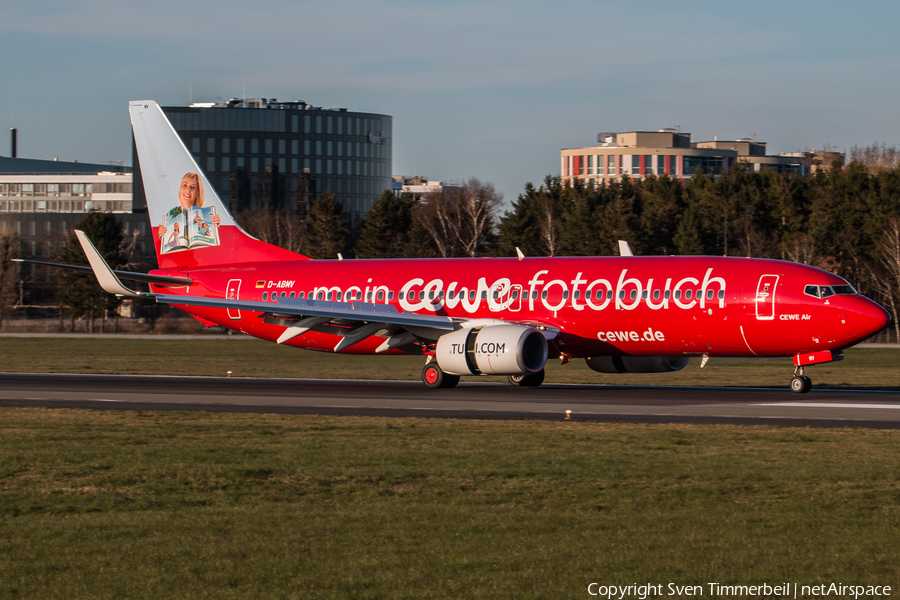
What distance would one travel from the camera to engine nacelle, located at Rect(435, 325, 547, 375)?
2919cm

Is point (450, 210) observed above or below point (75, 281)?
above

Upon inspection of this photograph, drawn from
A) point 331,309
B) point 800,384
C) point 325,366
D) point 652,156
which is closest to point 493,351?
point 331,309

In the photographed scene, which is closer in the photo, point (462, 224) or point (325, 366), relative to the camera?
point (325, 366)

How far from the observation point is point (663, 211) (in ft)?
278

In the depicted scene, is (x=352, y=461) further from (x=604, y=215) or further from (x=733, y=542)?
(x=604, y=215)

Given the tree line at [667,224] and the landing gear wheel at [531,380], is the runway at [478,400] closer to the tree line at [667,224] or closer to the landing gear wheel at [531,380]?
the landing gear wheel at [531,380]

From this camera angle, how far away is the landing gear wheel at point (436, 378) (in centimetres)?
3180

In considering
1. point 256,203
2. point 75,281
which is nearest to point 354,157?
point 256,203

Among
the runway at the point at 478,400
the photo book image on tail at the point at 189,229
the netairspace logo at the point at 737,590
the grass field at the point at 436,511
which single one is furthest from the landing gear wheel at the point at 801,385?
the photo book image on tail at the point at 189,229

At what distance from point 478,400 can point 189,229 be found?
16534 mm

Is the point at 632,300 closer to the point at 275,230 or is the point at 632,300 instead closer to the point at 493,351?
the point at 493,351

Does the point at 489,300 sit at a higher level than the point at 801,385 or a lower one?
higher

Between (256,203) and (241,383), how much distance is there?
425ft

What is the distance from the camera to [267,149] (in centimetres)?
16100
